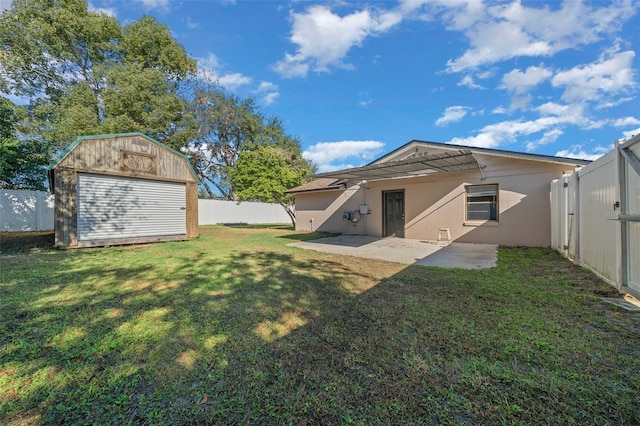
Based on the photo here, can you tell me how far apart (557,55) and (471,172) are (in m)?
4.07

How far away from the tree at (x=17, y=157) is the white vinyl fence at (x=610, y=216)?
21755mm

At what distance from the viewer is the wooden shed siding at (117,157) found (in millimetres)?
7773

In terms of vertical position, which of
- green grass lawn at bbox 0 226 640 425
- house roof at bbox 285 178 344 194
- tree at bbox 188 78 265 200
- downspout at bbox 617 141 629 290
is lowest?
green grass lawn at bbox 0 226 640 425

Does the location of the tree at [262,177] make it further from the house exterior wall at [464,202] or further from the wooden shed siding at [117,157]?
the house exterior wall at [464,202]

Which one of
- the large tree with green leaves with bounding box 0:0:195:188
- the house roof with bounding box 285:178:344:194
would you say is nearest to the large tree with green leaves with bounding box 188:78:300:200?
the large tree with green leaves with bounding box 0:0:195:188

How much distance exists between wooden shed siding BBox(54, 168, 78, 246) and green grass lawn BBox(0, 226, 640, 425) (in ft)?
13.5

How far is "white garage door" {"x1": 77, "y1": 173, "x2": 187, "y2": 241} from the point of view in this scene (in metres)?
8.02

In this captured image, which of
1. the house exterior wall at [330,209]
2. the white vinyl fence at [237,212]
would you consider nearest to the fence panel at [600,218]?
the house exterior wall at [330,209]

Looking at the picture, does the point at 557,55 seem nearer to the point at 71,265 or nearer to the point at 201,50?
the point at 71,265

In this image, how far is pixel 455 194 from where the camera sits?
31.2 ft

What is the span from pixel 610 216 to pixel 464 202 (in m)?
5.74

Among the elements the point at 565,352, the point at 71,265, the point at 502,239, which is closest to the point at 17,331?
the point at 71,265

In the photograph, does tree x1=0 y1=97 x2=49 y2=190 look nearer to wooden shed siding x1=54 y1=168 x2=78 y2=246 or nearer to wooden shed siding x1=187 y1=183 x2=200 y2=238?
wooden shed siding x1=54 y1=168 x2=78 y2=246

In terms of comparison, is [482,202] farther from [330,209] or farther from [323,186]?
[323,186]
